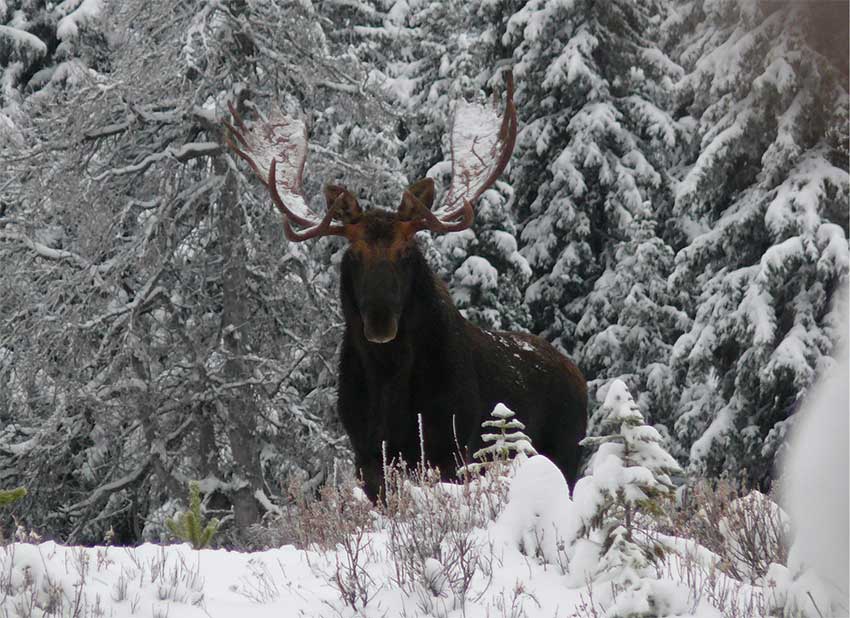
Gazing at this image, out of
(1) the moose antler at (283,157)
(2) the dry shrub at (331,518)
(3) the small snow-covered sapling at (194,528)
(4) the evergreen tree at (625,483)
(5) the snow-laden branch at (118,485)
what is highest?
(1) the moose antler at (283,157)

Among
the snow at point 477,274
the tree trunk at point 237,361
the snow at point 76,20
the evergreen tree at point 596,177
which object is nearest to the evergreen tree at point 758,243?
the snow at point 477,274

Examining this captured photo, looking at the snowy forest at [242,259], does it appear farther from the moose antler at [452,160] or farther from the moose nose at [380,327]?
the moose nose at [380,327]

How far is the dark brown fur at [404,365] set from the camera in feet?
29.9

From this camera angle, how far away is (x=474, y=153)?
11.1m

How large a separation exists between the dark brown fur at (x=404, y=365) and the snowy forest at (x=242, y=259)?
2452 mm

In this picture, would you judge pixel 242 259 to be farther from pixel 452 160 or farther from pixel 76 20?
pixel 76 20

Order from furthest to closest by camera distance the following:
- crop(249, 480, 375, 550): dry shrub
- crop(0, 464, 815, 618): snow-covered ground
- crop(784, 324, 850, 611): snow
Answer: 1. crop(249, 480, 375, 550): dry shrub
2. crop(0, 464, 815, 618): snow-covered ground
3. crop(784, 324, 850, 611): snow

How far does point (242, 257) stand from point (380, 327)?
733 cm

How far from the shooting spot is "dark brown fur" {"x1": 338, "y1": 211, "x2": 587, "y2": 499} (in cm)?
912

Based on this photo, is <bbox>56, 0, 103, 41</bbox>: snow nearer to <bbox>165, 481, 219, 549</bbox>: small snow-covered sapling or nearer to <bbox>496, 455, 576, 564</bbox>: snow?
<bbox>165, 481, 219, 549</bbox>: small snow-covered sapling

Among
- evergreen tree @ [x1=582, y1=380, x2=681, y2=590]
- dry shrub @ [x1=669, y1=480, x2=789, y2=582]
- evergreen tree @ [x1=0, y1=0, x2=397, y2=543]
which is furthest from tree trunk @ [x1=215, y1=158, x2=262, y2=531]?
evergreen tree @ [x1=582, y1=380, x2=681, y2=590]

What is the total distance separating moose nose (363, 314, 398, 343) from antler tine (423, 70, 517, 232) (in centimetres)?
119

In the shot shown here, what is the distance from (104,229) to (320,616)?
11.3 metres

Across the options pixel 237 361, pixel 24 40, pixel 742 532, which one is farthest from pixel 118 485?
pixel 742 532
